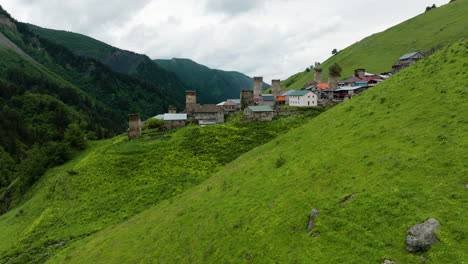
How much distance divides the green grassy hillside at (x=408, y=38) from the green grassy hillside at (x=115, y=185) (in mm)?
113634

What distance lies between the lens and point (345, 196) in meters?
17.7

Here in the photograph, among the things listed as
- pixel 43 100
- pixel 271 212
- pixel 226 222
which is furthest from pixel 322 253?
pixel 43 100

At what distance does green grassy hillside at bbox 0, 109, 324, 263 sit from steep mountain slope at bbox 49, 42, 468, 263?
19.0 ft

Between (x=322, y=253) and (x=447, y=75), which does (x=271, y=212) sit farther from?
(x=447, y=75)

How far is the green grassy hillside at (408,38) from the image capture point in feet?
464

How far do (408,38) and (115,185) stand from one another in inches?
7182

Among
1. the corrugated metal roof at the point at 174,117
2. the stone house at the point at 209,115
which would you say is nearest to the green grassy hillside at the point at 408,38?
the stone house at the point at 209,115

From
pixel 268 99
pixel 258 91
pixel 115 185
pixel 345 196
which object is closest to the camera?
pixel 345 196

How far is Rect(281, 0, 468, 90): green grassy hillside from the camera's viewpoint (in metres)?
141

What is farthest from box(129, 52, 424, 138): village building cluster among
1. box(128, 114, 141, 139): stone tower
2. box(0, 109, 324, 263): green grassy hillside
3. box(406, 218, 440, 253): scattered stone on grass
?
box(406, 218, 440, 253): scattered stone on grass

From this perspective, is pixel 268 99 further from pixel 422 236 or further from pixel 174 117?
pixel 422 236

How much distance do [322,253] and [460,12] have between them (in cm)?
20803

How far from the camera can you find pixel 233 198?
25.7 metres

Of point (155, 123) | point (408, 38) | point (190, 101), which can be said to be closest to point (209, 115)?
point (190, 101)
